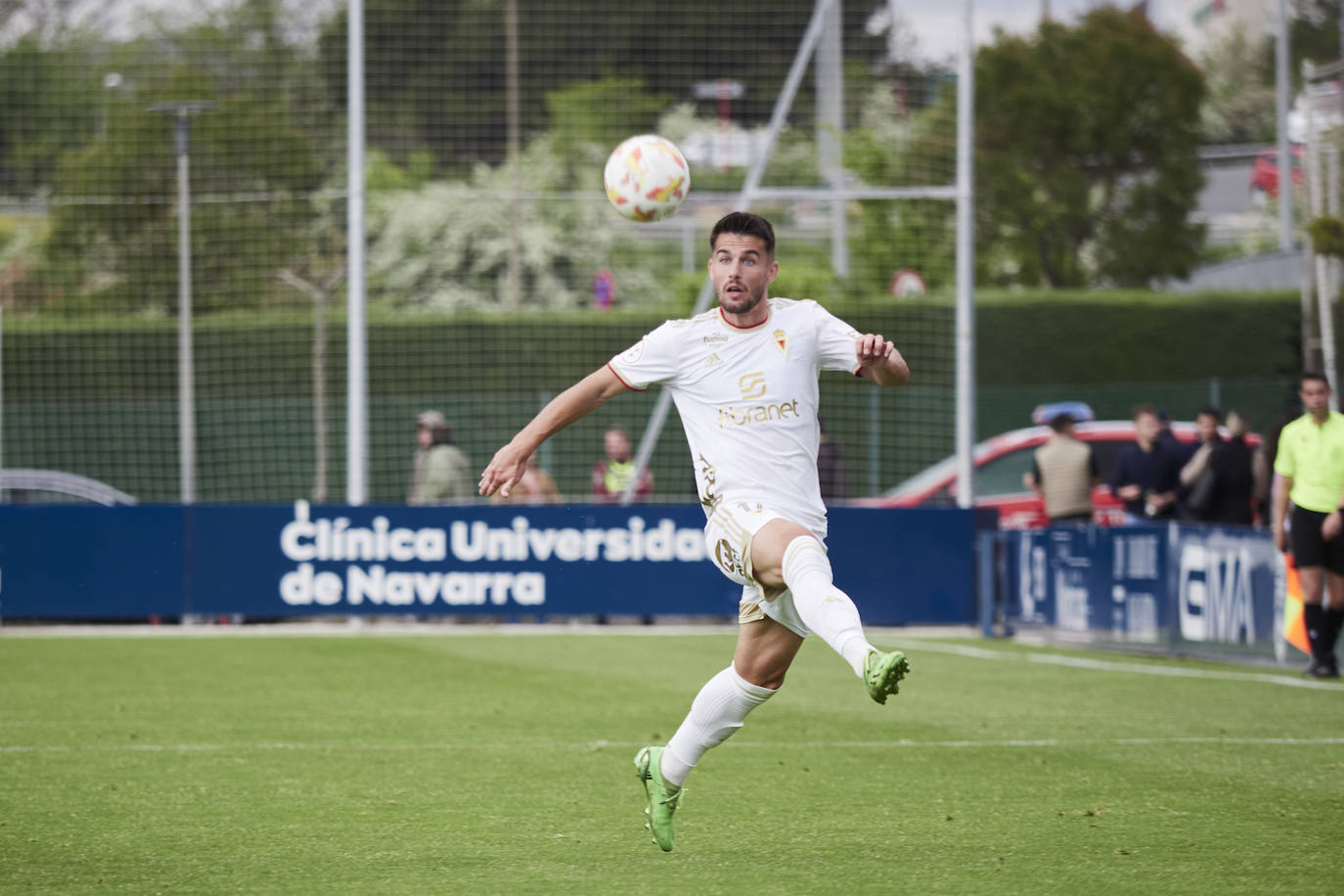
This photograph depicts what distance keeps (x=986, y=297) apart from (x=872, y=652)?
2717 cm

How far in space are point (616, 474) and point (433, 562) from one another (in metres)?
4.00

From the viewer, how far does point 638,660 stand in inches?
553

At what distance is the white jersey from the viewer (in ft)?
19.7

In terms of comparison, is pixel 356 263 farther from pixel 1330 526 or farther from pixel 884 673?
pixel 884 673

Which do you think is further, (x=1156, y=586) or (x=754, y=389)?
(x=1156, y=586)

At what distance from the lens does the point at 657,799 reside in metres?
6.07

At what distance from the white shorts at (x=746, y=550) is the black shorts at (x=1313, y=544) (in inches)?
299

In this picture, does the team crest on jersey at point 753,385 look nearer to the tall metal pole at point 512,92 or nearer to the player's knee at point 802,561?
the player's knee at point 802,561

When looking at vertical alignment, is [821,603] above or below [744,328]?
below

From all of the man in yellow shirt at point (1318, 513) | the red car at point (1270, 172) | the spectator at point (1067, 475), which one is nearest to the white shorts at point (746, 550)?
the man in yellow shirt at point (1318, 513)

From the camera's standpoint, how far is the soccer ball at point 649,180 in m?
7.96

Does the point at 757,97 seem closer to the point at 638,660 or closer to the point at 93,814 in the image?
the point at 638,660

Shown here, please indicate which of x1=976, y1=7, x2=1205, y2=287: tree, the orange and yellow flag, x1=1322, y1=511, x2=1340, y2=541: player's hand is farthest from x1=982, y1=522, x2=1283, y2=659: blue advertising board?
x1=976, y1=7, x2=1205, y2=287: tree

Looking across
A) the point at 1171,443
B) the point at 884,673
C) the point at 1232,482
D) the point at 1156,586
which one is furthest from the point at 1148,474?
the point at 884,673
